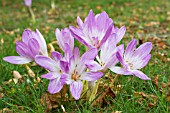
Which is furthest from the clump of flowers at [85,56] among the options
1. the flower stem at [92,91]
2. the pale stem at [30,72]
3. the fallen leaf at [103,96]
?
the pale stem at [30,72]

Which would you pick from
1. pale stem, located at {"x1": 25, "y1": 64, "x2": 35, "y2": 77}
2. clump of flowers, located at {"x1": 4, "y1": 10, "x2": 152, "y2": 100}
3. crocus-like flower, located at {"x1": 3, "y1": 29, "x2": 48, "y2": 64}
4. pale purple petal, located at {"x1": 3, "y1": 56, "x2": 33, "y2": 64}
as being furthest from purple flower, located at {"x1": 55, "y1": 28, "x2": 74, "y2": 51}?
pale stem, located at {"x1": 25, "y1": 64, "x2": 35, "y2": 77}

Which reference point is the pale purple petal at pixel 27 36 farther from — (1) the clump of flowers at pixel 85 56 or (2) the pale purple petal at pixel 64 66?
(2) the pale purple petal at pixel 64 66

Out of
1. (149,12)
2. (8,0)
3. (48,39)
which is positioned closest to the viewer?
(48,39)

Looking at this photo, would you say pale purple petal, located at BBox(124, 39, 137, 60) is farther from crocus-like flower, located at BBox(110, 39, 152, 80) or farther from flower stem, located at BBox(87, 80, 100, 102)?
flower stem, located at BBox(87, 80, 100, 102)

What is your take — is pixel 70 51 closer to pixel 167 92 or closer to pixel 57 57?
pixel 57 57

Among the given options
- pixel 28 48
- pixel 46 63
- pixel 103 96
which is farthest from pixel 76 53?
pixel 103 96

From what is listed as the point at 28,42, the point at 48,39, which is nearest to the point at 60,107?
the point at 28,42

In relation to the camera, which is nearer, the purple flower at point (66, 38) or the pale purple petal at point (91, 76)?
the pale purple petal at point (91, 76)
